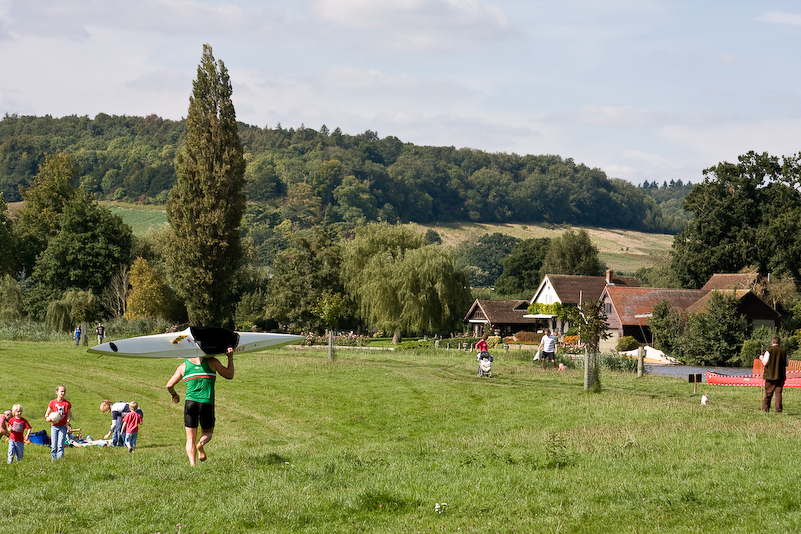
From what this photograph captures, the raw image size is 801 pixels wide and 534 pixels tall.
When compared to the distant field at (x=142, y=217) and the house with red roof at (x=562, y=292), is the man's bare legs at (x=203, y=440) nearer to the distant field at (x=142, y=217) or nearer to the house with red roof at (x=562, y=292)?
the house with red roof at (x=562, y=292)

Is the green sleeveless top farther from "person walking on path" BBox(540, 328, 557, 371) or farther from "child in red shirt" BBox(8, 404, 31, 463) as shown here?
"person walking on path" BBox(540, 328, 557, 371)

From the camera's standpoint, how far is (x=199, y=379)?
495 inches

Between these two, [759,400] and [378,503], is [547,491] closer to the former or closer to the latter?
[378,503]

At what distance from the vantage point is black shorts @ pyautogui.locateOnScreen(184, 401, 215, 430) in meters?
12.6

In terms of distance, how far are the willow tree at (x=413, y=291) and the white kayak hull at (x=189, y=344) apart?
50.5 meters

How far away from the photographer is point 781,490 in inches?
392

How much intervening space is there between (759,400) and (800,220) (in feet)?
161

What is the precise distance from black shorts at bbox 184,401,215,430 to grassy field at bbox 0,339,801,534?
0.71m

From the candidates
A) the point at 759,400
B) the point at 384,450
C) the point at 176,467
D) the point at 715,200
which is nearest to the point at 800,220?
the point at 715,200

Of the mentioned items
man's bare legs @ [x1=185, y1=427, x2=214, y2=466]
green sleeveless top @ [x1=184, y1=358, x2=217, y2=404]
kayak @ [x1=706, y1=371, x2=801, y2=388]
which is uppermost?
green sleeveless top @ [x1=184, y1=358, x2=217, y2=404]

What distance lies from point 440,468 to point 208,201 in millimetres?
57106

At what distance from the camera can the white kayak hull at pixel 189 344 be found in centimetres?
1264

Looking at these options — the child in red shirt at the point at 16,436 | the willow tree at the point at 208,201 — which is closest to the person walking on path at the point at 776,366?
the child in red shirt at the point at 16,436

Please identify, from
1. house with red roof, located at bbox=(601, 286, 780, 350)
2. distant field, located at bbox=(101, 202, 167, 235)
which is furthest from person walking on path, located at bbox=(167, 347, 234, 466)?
distant field, located at bbox=(101, 202, 167, 235)
